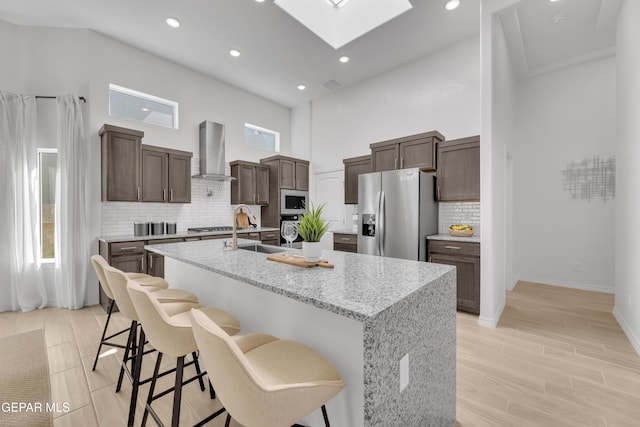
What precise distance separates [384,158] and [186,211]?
136 inches

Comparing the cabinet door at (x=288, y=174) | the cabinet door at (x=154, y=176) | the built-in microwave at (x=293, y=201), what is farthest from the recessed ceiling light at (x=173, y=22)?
the built-in microwave at (x=293, y=201)

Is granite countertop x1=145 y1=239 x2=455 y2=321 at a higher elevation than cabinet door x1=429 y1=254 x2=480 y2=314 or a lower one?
higher

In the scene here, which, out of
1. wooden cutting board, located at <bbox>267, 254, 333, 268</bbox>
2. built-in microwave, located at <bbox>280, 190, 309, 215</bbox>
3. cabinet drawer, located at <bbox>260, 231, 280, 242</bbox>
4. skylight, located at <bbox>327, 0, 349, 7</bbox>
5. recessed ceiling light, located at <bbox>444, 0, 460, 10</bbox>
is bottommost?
cabinet drawer, located at <bbox>260, 231, 280, 242</bbox>

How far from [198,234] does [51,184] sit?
1.99 m

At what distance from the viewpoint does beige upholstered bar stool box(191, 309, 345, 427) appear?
84cm

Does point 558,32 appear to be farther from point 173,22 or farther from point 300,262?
point 173,22

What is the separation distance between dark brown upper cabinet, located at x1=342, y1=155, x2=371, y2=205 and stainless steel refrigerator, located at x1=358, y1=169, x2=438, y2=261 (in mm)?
741

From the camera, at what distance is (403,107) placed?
498 cm

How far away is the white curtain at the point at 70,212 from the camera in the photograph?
3723mm

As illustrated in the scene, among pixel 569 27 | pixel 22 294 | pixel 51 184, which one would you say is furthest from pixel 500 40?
pixel 22 294

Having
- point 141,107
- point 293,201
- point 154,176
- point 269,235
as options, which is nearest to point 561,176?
point 293,201

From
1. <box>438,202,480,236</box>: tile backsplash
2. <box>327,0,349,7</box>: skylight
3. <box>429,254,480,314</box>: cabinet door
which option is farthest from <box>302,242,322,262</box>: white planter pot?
<box>327,0,349,7</box>: skylight

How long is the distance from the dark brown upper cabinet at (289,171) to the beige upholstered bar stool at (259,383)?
479 cm

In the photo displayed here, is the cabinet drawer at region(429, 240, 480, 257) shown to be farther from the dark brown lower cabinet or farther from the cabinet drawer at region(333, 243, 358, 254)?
the cabinet drawer at region(333, 243, 358, 254)
